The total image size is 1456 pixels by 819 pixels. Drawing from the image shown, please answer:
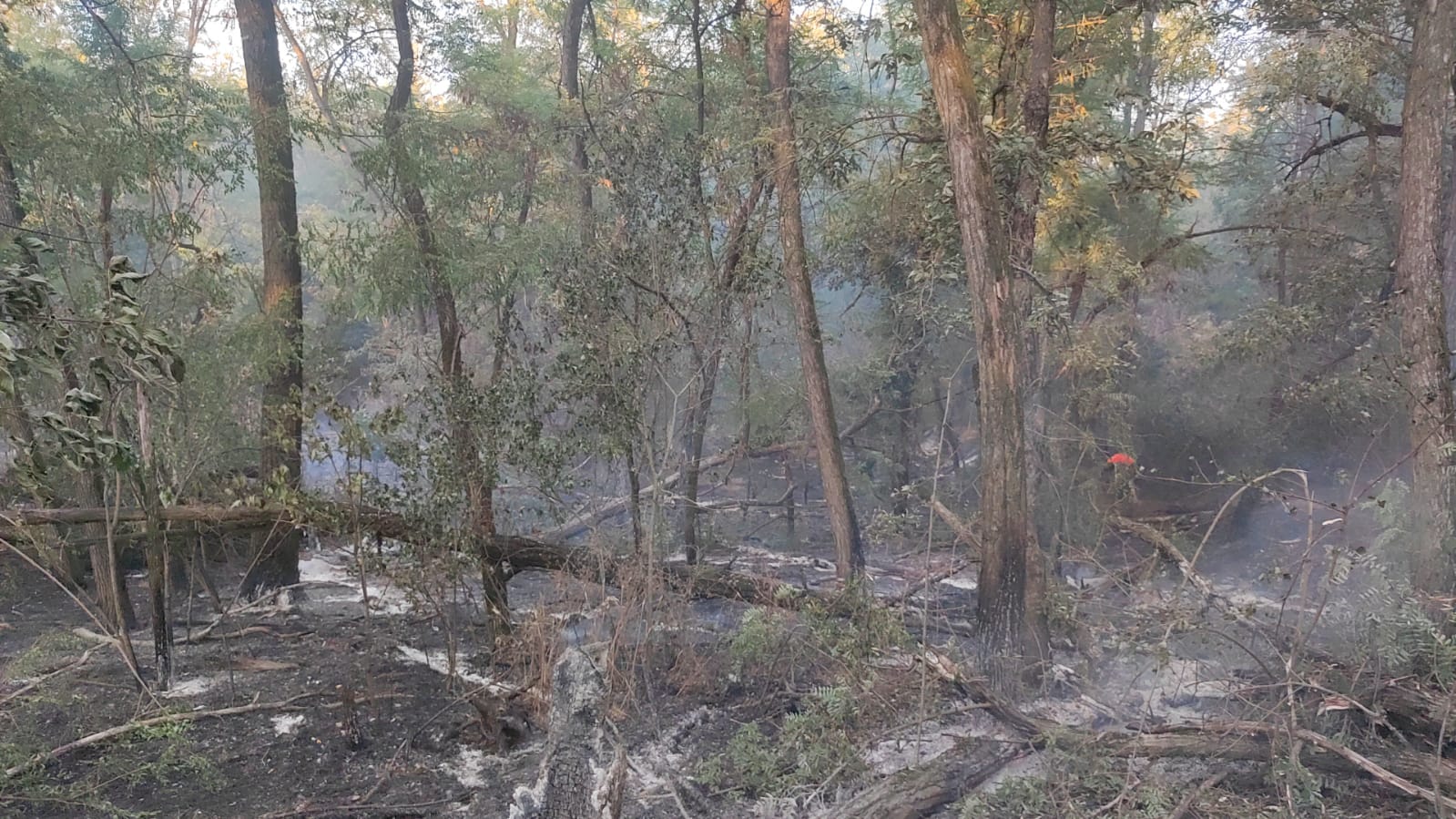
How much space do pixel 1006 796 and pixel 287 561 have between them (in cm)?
743

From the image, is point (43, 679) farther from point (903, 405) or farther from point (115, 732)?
point (903, 405)

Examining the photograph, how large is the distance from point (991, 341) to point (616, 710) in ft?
11.4

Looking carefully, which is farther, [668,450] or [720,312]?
[720,312]

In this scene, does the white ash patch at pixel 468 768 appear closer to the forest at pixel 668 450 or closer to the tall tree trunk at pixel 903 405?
the forest at pixel 668 450

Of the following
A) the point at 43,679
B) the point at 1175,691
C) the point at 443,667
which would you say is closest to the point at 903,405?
the point at 1175,691

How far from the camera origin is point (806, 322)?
29.6 ft

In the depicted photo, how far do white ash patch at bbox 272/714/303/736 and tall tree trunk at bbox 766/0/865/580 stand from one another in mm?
4929

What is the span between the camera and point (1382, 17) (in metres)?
8.09

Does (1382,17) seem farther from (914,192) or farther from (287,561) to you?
(287,561)

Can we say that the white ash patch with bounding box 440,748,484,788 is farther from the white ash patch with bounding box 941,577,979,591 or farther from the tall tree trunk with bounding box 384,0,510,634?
the white ash patch with bounding box 941,577,979,591

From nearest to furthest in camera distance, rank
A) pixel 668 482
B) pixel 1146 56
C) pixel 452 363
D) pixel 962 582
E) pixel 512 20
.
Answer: pixel 452 363 < pixel 668 482 < pixel 962 582 < pixel 1146 56 < pixel 512 20

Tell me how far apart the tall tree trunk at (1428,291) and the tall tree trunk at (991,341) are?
301cm

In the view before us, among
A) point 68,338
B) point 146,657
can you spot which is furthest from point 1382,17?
point 146,657

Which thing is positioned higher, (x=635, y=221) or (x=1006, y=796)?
(x=635, y=221)
